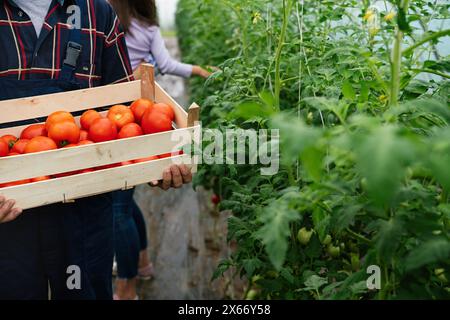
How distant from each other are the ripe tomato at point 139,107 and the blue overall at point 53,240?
→ 0.24m

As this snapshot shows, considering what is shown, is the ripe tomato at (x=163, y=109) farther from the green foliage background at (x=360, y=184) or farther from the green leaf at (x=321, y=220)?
the green leaf at (x=321, y=220)

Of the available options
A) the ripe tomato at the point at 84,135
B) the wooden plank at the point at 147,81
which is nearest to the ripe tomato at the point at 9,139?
the ripe tomato at the point at 84,135

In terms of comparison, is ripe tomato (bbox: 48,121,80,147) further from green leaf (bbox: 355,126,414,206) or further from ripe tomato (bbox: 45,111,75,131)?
green leaf (bbox: 355,126,414,206)

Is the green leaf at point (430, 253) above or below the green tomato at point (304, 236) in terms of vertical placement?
below

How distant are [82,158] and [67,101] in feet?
1.14

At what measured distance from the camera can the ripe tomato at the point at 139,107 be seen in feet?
6.67

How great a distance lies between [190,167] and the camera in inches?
76.2

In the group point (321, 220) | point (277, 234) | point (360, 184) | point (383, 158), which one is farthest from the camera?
point (321, 220)

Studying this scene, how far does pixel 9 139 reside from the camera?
1.87 meters

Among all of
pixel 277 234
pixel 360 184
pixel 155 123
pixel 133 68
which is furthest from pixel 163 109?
pixel 133 68

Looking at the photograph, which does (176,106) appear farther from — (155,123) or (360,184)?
(360,184)

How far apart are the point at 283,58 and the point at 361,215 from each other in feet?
3.68

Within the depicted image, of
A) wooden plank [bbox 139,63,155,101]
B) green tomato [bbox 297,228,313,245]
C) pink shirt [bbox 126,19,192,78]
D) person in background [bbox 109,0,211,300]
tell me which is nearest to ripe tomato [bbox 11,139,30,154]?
wooden plank [bbox 139,63,155,101]
